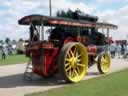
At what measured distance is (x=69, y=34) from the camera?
1630cm

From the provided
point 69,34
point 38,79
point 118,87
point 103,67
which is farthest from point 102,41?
point 118,87

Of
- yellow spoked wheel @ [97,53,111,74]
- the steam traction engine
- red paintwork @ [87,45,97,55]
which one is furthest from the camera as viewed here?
yellow spoked wheel @ [97,53,111,74]

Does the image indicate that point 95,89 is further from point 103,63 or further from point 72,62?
point 103,63

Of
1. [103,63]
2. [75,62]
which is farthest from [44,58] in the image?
[103,63]

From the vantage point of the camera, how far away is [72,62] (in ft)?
49.1

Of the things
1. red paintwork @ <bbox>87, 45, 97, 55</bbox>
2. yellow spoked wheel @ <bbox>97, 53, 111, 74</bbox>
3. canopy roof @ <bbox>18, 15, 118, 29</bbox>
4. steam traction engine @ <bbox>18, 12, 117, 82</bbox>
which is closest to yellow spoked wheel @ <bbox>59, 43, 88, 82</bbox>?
steam traction engine @ <bbox>18, 12, 117, 82</bbox>

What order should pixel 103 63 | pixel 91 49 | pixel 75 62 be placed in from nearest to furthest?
1. pixel 75 62
2. pixel 91 49
3. pixel 103 63

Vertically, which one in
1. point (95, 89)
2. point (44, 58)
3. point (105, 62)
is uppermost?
point (44, 58)

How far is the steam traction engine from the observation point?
1447cm

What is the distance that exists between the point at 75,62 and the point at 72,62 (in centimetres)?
27

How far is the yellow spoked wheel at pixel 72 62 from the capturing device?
14.3m

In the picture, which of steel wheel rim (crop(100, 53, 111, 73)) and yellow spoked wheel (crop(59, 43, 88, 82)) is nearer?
yellow spoked wheel (crop(59, 43, 88, 82))

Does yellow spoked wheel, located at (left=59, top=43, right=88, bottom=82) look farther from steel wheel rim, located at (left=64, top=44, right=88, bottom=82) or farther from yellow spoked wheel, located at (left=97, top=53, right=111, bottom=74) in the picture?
yellow spoked wheel, located at (left=97, top=53, right=111, bottom=74)

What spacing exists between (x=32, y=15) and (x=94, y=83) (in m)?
3.59
